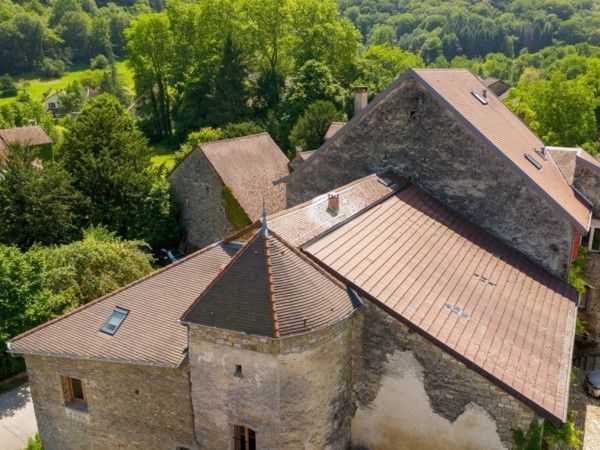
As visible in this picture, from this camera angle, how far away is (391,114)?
2150 cm

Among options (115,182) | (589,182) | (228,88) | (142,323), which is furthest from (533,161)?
(228,88)

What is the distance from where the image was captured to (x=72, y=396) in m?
17.3

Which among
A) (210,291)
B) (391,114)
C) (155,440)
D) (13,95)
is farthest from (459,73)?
(13,95)

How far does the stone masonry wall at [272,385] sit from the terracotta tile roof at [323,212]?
3159 mm

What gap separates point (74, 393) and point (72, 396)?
11 centimetres

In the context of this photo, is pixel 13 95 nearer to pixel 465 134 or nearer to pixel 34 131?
pixel 34 131

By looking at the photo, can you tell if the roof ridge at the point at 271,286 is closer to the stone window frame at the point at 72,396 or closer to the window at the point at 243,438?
the window at the point at 243,438

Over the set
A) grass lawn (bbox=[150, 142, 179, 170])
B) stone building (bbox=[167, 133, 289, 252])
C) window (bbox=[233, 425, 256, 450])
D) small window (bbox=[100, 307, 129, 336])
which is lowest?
grass lawn (bbox=[150, 142, 179, 170])

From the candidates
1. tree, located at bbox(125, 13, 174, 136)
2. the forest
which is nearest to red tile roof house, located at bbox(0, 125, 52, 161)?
the forest

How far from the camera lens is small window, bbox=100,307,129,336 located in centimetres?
1616

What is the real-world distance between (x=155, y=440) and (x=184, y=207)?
22.4 metres

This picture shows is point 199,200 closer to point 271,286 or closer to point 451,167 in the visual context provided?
point 451,167

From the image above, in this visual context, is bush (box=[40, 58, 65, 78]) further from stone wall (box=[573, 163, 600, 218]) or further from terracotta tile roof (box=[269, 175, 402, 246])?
stone wall (box=[573, 163, 600, 218])

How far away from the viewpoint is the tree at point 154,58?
65875mm
